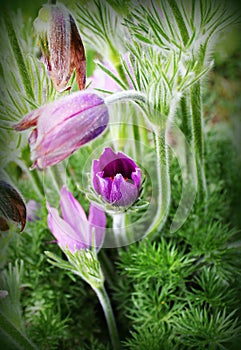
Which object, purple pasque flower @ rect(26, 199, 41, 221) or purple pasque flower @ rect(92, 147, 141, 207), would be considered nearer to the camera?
purple pasque flower @ rect(92, 147, 141, 207)

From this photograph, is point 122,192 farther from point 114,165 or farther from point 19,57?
point 19,57

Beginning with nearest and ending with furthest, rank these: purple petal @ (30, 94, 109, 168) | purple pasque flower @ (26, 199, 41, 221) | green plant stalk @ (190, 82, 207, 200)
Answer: purple petal @ (30, 94, 109, 168) → green plant stalk @ (190, 82, 207, 200) → purple pasque flower @ (26, 199, 41, 221)

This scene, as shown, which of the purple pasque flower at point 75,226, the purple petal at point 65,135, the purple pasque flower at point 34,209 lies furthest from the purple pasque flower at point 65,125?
the purple pasque flower at point 34,209

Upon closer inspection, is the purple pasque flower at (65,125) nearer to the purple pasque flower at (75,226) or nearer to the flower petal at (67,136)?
the flower petal at (67,136)

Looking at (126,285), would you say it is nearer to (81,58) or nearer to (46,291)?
(46,291)

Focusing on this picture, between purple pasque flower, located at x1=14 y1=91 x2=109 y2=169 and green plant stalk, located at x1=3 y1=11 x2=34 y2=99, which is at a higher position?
green plant stalk, located at x1=3 y1=11 x2=34 y2=99

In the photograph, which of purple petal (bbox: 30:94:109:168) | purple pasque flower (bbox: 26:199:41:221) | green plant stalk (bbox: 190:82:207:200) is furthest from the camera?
purple pasque flower (bbox: 26:199:41:221)

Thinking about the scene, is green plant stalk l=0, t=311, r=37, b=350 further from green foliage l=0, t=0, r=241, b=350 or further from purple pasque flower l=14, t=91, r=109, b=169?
purple pasque flower l=14, t=91, r=109, b=169

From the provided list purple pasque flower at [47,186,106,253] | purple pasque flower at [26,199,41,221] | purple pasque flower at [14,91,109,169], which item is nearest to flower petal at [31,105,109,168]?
purple pasque flower at [14,91,109,169]
